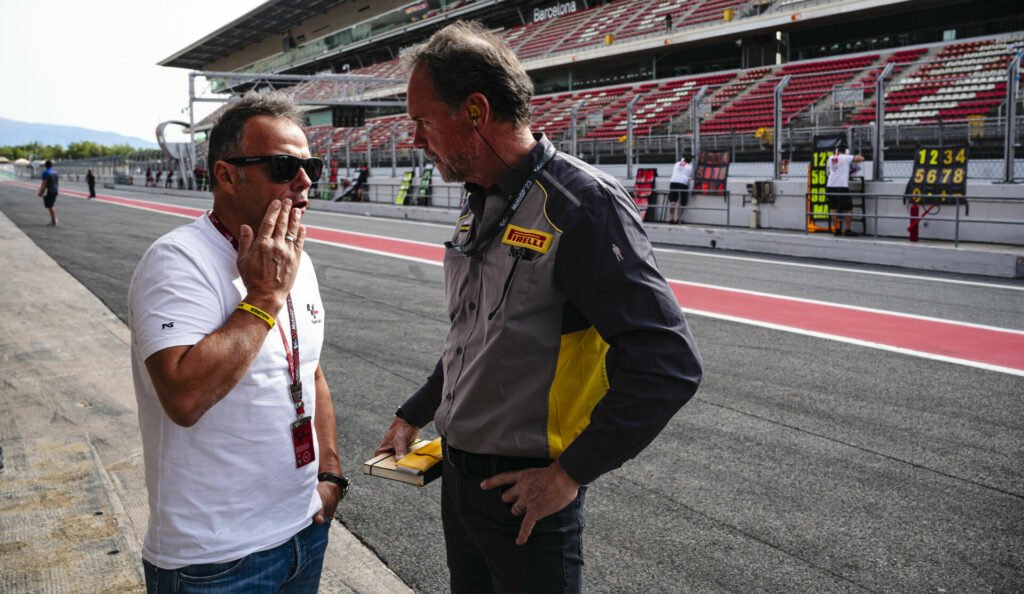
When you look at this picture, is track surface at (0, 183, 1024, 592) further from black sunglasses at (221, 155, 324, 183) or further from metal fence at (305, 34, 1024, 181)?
metal fence at (305, 34, 1024, 181)

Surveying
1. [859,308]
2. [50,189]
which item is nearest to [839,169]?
[859,308]

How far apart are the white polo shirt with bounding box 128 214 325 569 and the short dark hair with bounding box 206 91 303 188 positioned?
0.59 feet

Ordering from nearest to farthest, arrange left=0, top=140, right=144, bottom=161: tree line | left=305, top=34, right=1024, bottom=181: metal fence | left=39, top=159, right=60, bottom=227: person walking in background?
1. left=305, top=34, right=1024, bottom=181: metal fence
2. left=39, top=159, right=60, bottom=227: person walking in background
3. left=0, top=140, right=144, bottom=161: tree line

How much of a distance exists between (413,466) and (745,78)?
29.2 m

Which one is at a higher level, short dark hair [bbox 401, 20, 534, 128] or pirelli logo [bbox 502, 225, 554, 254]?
short dark hair [bbox 401, 20, 534, 128]

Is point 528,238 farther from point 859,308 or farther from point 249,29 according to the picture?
point 249,29

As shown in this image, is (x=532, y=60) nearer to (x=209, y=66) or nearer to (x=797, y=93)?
(x=797, y=93)

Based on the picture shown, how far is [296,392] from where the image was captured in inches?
70.1

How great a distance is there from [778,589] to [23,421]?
4390 millimetres

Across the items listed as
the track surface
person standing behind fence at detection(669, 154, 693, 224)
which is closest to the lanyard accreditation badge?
the track surface

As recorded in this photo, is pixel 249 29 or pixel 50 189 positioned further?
pixel 249 29

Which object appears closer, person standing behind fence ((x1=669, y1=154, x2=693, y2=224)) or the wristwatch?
the wristwatch

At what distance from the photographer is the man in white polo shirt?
1577mm

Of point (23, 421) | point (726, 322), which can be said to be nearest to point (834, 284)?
point (726, 322)
